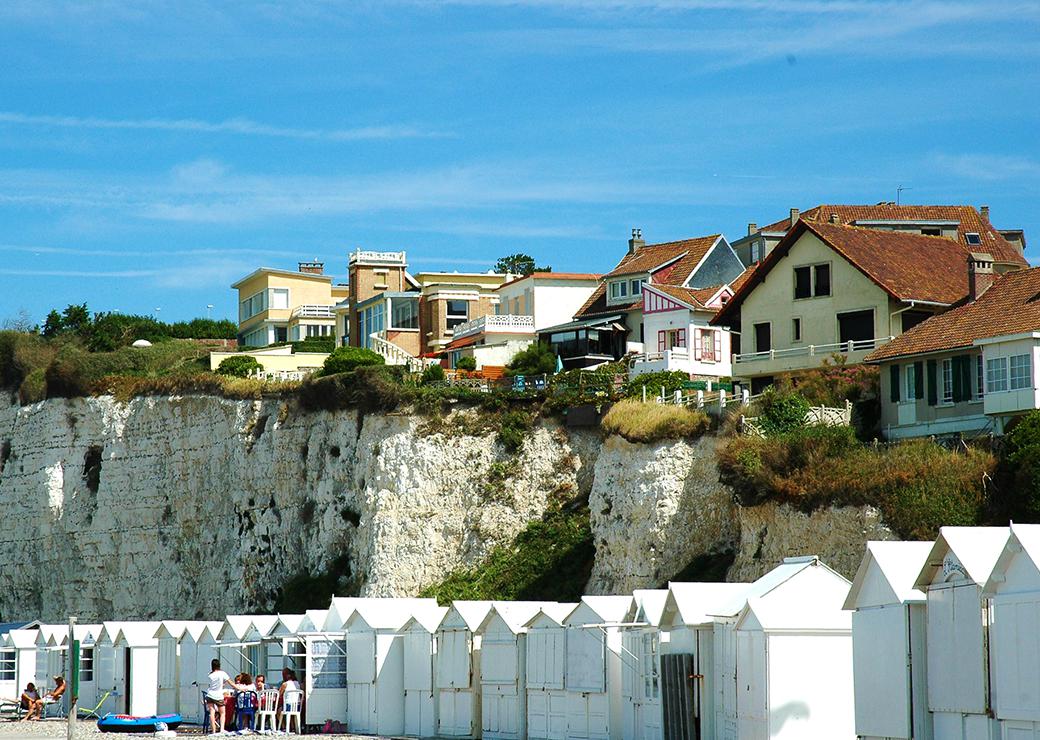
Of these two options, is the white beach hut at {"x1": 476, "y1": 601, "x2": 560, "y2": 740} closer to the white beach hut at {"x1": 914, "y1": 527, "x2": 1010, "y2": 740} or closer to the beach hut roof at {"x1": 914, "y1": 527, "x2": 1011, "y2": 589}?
the white beach hut at {"x1": 914, "y1": 527, "x2": 1010, "y2": 740}

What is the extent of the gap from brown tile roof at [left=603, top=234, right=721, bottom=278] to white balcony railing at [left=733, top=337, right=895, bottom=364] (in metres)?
16.3

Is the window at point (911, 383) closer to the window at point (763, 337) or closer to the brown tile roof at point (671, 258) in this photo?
the window at point (763, 337)

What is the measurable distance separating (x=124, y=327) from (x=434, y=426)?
47332mm

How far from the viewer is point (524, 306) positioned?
75.6 meters

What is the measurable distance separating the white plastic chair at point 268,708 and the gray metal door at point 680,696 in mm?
11245

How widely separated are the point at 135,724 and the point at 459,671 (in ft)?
28.2

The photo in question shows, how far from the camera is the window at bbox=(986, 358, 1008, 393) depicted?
3881cm

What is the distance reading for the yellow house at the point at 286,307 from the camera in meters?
92.6

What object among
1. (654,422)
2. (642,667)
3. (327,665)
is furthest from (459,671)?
(654,422)

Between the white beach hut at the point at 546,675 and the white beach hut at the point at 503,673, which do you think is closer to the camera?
the white beach hut at the point at 546,675

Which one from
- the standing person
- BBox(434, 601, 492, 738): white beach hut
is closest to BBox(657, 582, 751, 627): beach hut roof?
BBox(434, 601, 492, 738): white beach hut

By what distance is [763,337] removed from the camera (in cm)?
5062

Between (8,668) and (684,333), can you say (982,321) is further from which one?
(8,668)

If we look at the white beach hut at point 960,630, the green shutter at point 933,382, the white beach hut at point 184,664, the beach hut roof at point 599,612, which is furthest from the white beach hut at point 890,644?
the white beach hut at point 184,664
